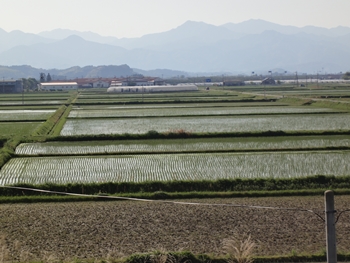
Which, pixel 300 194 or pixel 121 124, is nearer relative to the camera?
pixel 300 194

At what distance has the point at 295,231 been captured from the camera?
8734 millimetres

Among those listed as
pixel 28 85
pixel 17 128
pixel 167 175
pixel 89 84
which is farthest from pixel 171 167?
pixel 89 84

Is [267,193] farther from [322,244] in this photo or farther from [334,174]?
[322,244]

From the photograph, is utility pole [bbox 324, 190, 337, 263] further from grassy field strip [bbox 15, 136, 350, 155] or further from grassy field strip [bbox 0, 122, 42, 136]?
grassy field strip [bbox 0, 122, 42, 136]

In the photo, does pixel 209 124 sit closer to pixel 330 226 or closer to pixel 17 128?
pixel 17 128

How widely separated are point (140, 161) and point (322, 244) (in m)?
7.95

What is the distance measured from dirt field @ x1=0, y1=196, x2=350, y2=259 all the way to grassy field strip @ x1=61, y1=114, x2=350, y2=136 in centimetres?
1157

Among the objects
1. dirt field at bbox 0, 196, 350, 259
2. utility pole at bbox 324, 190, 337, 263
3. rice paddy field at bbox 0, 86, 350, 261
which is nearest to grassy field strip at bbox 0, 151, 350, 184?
rice paddy field at bbox 0, 86, 350, 261

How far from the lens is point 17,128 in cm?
2408

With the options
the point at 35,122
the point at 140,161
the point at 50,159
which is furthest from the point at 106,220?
the point at 35,122

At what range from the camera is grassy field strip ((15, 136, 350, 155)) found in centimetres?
1739

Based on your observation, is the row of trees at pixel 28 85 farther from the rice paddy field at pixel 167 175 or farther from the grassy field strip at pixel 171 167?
the grassy field strip at pixel 171 167

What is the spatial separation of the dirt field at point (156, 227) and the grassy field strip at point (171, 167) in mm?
1981

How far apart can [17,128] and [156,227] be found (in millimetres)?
16660
